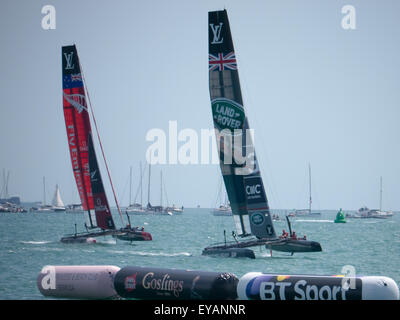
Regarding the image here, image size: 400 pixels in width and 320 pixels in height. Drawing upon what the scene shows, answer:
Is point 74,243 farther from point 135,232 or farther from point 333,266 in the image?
point 333,266

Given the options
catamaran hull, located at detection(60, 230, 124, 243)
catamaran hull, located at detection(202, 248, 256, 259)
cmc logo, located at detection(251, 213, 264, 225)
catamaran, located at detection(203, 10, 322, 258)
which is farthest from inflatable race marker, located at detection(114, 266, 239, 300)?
catamaran hull, located at detection(60, 230, 124, 243)

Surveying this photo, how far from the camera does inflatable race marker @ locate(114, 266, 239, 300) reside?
19.8 m

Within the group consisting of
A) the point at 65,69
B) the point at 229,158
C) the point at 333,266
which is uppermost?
the point at 65,69

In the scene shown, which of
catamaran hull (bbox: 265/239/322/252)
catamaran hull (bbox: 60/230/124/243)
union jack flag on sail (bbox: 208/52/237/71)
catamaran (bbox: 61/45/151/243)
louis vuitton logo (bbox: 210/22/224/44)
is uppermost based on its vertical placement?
louis vuitton logo (bbox: 210/22/224/44)

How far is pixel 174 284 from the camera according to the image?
796 inches

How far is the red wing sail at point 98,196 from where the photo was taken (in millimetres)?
51750

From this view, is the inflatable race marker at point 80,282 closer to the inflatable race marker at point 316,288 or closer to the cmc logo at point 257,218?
the inflatable race marker at point 316,288

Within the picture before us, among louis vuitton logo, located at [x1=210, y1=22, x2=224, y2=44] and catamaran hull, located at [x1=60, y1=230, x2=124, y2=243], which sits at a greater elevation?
louis vuitton logo, located at [x1=210, y1=22, x2=224, y2=44]

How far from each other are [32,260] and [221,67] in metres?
15.3

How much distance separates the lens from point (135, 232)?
50.2m

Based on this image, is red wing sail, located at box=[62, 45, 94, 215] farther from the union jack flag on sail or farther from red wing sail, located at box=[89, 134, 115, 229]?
the union jack flag on sail

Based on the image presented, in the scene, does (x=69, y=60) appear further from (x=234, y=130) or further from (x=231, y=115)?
(x=234, y=130)

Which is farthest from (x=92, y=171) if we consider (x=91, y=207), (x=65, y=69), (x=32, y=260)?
(x=32, y=260)

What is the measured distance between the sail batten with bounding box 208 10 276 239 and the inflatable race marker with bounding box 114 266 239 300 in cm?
1990
